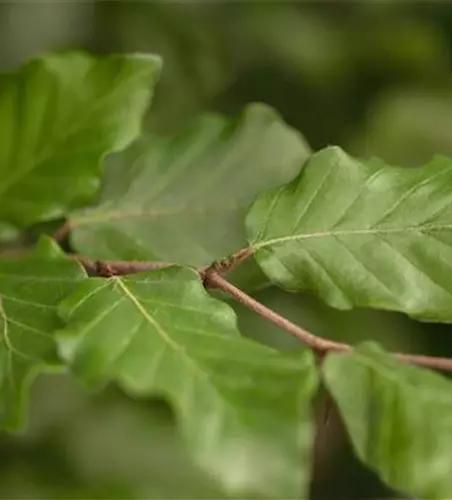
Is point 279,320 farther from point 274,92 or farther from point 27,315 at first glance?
point 274,92

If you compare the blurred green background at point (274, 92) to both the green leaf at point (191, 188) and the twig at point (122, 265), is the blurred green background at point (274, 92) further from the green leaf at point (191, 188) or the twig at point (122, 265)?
the twig at point (122, 265)

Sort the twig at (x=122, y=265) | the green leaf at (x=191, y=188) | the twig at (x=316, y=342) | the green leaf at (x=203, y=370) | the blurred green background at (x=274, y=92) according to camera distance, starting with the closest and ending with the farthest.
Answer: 1. the green leaf at (x=203, y=370)
2. the twig at (x=316, y=342)
3. the twig at (x=122, y=265)
4. the green leaf at (x=191, y=188)
5. the blurred green background at (x=274, y=92)

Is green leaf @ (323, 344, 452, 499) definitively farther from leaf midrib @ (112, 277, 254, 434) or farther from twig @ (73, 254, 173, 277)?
twig @ (73, 254, 173, 277)

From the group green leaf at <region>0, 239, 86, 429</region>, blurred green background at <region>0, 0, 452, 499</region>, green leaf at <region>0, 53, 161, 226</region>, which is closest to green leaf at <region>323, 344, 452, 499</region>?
green leaf at <region>0, 239, 86, 429</region>

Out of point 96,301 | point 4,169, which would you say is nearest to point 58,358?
point 96,301

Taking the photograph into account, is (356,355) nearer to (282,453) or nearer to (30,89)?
(282,453)

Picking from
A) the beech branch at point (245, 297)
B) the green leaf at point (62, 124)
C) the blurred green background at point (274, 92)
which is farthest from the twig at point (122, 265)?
the blurred green background at point (274, 92)
